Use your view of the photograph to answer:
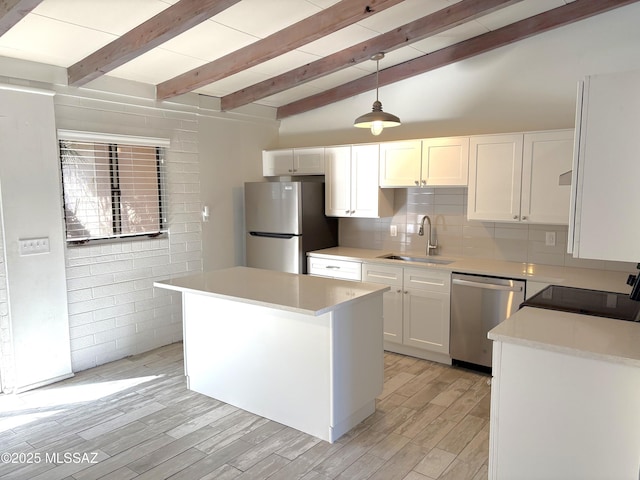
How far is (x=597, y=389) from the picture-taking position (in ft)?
6.13

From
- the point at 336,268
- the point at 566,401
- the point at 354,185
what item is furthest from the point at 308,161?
the point at 566,401

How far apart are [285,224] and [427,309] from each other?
5.28 ft

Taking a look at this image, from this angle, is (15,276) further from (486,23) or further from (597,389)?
(486,23)

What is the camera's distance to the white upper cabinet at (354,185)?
174 inches

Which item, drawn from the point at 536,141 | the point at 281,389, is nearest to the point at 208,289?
the point at 281,389

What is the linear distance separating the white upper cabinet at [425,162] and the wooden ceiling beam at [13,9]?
2.84 meters

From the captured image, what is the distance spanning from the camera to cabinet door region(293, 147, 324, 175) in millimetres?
4754

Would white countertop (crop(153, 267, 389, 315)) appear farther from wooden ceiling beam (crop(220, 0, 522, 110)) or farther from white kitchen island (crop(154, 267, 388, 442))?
wooden ceiling beam (crop(220, 0, 522, 110))

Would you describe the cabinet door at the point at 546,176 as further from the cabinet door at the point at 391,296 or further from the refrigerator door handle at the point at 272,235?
the refrigerator door handle at the point at 272,235

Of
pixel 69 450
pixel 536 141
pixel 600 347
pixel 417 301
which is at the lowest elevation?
pixel 69 450

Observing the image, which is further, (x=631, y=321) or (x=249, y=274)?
(x=249, y=274)

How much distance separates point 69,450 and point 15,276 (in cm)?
143

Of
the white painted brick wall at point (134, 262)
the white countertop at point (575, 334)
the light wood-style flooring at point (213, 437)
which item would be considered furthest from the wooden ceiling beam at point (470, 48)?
the light wood-style flooring at point (213, 437)

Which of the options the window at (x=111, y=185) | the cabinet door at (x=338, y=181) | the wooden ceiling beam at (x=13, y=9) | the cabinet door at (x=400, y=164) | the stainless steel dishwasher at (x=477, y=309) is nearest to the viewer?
the wooden ceiling beam at (x=13, y=9)
